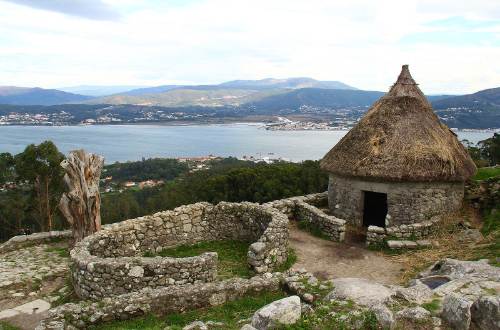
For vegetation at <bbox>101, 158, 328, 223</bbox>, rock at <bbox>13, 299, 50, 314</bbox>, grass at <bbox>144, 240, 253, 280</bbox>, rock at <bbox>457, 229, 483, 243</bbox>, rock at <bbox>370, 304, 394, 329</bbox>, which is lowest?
vegetation at <bbox>101, 158, 328, 223</bbox>

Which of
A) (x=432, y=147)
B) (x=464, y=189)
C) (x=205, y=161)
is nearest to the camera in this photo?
(x=432, y=147)

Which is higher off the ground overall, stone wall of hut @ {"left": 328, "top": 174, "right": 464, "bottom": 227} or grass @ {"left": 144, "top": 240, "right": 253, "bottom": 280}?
stone wall of hut @ {"left": 328, "top": 174, "right": 464, "bottom": 227}

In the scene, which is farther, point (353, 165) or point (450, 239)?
point (353, 165)

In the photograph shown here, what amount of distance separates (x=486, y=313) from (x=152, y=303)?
4840 mm

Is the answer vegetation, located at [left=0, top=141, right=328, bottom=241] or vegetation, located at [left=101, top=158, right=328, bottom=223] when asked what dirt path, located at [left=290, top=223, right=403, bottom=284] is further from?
vegetation, located at [left=101, top=158, right=328, bottom=223]

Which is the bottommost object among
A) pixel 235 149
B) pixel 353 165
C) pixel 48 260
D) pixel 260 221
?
pixel 235 149

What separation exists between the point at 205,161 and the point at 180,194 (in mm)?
47871

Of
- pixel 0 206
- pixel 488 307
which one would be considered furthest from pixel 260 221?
pixel 0 206

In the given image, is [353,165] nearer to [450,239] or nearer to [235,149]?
[450,239]

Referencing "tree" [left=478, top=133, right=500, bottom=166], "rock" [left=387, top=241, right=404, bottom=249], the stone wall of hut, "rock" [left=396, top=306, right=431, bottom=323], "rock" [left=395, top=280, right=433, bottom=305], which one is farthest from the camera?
"tree" [left=478, top=133, right=500, bottom=166]

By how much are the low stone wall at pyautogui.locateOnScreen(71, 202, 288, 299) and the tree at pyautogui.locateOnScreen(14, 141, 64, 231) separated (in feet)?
37.1

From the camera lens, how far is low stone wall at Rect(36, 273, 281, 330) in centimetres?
643

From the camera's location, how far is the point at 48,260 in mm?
10961

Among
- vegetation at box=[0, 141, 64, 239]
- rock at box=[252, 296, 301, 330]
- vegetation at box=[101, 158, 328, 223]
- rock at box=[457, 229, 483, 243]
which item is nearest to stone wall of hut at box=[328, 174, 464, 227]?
rock at box=[457, 229, 483, 243]
